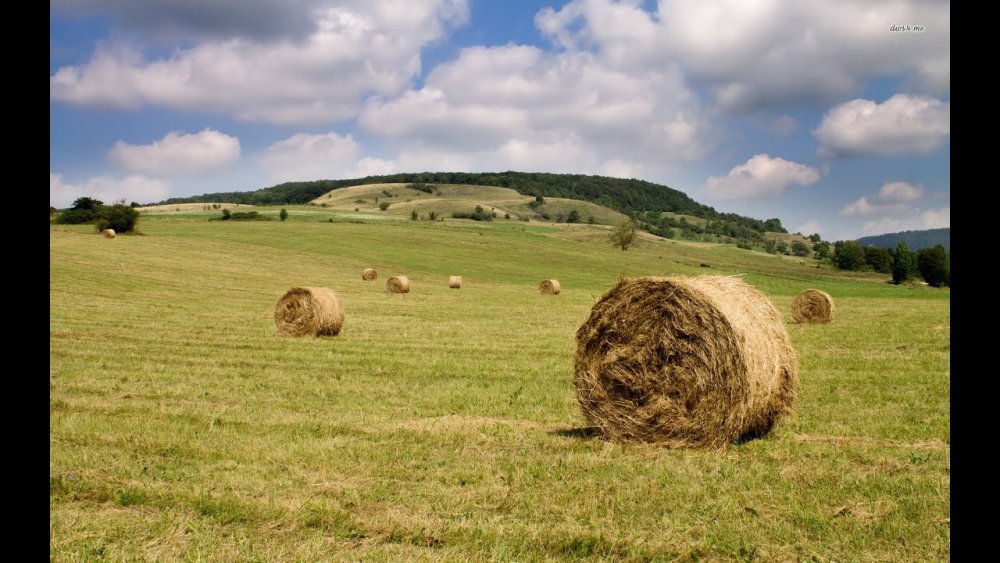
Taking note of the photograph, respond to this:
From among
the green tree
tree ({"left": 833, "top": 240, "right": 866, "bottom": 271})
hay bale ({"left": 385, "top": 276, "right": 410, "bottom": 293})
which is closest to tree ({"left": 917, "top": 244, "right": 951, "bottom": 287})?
the green tree

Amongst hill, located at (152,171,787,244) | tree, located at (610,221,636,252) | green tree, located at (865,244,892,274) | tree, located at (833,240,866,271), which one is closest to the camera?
tree, located at (610,221,636,252)

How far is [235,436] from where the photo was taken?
9117 mm

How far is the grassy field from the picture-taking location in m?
5.69

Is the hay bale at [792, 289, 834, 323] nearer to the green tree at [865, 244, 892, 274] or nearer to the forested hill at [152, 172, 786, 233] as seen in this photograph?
the green tree at [865, 244, 892, 274]

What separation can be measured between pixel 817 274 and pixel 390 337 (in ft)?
253

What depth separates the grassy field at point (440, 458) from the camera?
5.69m

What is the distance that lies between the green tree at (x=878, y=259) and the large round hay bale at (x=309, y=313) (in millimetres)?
98730

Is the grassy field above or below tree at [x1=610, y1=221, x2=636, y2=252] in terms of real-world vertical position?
below

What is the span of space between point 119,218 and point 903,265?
8874 cm

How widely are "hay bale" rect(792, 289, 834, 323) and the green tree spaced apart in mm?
84473

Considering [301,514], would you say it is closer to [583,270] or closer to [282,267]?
[282,267]

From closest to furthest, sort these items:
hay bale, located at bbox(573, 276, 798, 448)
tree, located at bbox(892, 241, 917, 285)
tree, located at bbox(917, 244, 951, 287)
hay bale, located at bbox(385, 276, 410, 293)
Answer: hay bale, located at bbox(573, 276, 798, 448) < hay bale, located at bbox(385, 276, 410, 293) < tree, located at bbox(892, 241, 917, 285) < tree, located at bbox(917, 244, 951, 287)

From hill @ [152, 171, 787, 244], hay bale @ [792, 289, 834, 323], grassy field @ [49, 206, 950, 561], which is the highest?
hill @ [152, 171, 787, 244]
